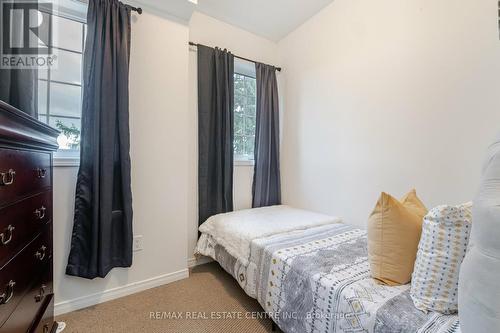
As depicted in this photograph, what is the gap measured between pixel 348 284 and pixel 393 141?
1267mm

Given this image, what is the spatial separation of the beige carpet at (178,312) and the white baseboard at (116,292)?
1.6 inches

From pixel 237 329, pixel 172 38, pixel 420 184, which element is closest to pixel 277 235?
pixel 237 329

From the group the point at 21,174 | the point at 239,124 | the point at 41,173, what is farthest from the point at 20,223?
the point at 239,124

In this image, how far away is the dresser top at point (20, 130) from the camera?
688 millimetres

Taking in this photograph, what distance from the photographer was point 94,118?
1585mm

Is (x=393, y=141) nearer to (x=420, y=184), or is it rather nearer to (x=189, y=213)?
(x=420, y=184)

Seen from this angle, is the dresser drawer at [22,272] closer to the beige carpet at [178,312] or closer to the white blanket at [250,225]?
the beige carpet at [178,312]

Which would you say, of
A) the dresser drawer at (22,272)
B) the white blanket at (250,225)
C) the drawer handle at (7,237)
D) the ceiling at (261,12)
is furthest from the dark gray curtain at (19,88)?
the white blanket at (250,225)

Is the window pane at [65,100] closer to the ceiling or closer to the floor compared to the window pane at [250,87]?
closer to the floor

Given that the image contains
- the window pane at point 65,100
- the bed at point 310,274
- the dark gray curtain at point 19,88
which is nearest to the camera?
the bed at point 310,274

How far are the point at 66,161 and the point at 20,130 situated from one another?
3.02 ft

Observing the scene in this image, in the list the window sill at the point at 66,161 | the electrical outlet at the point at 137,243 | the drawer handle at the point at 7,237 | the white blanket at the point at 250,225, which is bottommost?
the electrical outlet at the point at 137,243

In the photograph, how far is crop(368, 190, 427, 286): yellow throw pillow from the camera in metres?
1.05

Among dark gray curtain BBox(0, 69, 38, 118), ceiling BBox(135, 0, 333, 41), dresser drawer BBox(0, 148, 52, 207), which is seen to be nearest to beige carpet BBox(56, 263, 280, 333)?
dresser drawer BBox(0, 148, 52, 207)
